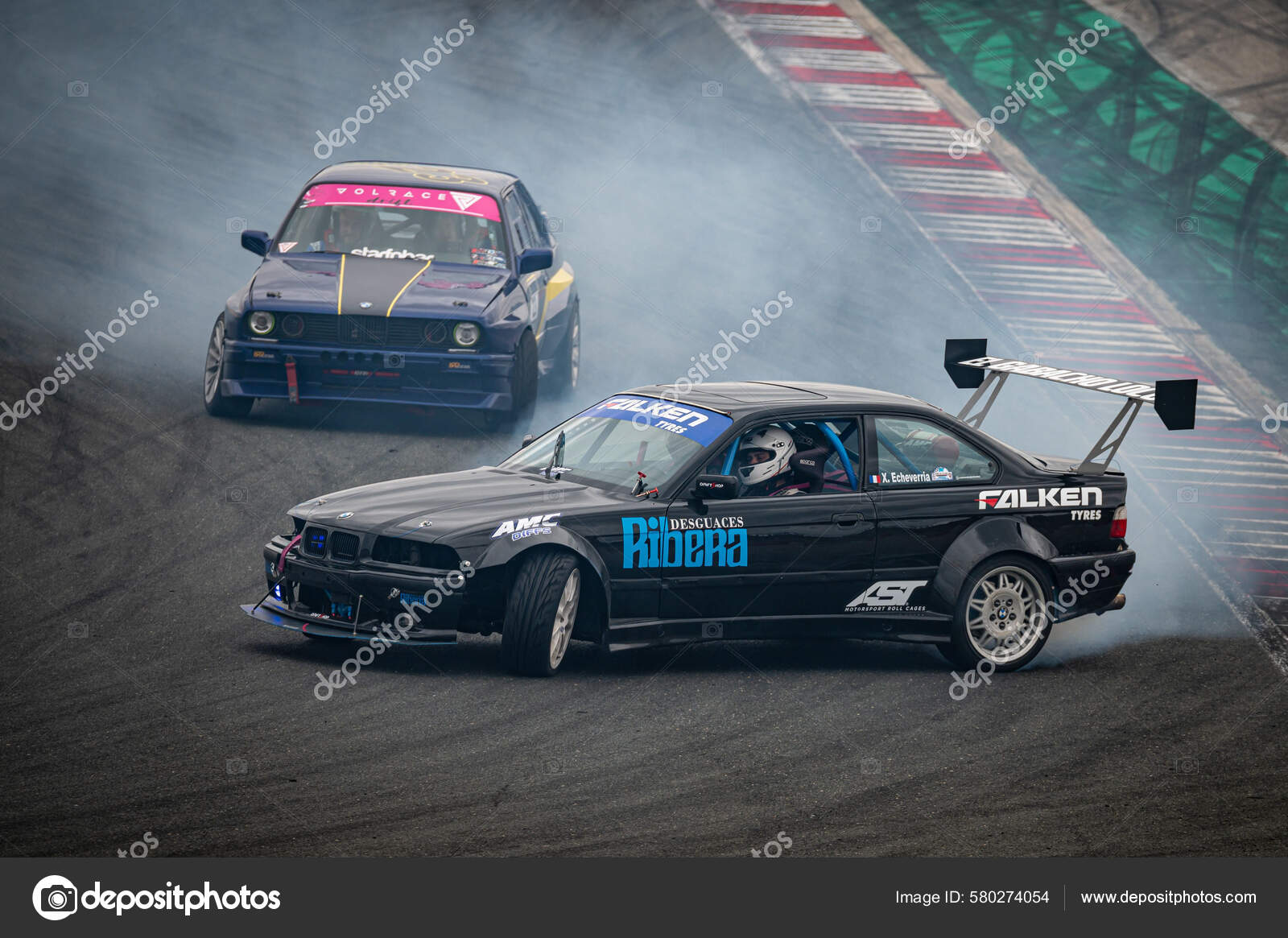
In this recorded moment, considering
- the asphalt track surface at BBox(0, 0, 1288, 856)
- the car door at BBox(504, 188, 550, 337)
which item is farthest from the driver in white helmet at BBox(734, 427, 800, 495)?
the car door at BBox(504, 188, 550, 337)

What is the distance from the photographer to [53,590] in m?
8.49

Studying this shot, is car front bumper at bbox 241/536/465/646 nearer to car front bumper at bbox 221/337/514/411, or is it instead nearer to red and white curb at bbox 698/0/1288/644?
Result: car front bumper at bbox 221/337/514/411

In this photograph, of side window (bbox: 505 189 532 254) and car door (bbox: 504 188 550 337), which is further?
side window (bbox: 505 189 532 254)

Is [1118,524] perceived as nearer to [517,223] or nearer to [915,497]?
[915,497]

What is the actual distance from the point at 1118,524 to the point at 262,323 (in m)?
5.94

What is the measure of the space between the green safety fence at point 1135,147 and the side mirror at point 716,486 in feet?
33.3

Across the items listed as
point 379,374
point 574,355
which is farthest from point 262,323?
point 574,355

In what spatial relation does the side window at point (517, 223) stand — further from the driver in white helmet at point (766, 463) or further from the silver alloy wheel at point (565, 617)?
the silver alloy wheel at point (565, 617)

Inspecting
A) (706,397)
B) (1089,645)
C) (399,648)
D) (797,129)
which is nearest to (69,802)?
(399,648)

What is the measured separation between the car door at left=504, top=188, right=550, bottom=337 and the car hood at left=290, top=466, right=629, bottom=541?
385 centimetres

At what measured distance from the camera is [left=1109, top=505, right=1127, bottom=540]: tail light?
8398mm

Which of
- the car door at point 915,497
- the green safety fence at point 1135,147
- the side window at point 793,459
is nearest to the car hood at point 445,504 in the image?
the side window at point 793,459

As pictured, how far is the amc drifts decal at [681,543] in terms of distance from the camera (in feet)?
24.3

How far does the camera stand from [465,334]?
11.1 meters
